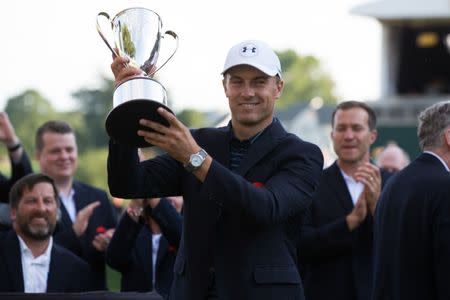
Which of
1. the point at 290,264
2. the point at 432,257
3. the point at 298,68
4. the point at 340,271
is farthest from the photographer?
the point at 298,68

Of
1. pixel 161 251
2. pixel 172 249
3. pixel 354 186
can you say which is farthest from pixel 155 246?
pixel 354 186

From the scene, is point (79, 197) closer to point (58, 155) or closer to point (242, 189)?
point (58, 155)

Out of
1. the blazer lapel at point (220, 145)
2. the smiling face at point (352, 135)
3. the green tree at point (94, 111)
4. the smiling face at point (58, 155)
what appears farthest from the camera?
the green tree at point (94, 111)

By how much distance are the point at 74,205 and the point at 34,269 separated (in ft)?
3.77

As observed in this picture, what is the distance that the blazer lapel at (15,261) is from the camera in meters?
7.19

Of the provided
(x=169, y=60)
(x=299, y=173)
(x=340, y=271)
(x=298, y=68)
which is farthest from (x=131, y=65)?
(x=298, y=68)

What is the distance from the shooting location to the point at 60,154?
8.52 metres

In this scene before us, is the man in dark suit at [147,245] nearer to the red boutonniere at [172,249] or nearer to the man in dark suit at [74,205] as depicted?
the red boutonniere at [172,249]

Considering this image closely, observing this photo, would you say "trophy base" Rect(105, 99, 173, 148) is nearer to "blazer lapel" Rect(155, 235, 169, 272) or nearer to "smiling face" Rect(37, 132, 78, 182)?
"blazer lapel" Rect(155, 235, 169, 272)

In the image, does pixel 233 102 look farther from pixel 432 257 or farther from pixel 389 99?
pixel 389 99

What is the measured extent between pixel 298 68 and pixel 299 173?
106 meters

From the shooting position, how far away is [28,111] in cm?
5619

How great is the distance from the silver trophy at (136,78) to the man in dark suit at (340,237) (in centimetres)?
212

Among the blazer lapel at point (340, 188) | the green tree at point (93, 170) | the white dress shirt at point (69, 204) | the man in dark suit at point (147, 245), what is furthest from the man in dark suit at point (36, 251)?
the green tree at point (93, 170)
